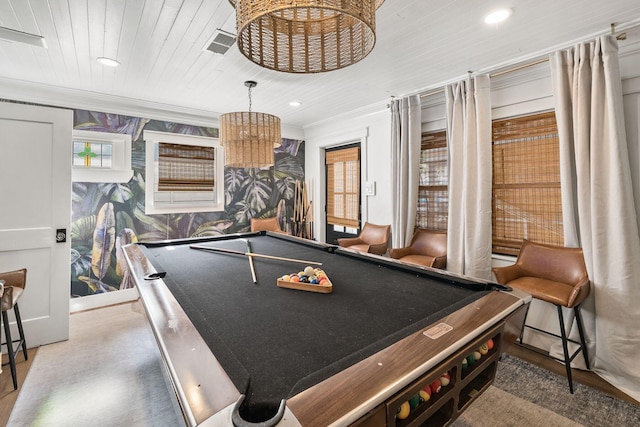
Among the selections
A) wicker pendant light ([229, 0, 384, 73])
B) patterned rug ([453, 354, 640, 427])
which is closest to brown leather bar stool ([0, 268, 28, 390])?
wicker pendant light ([229, 0, 384, 73])

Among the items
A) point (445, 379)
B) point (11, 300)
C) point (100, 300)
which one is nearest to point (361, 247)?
point (445, 379)

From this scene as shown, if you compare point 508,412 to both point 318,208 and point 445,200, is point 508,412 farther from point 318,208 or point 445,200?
point 318,208

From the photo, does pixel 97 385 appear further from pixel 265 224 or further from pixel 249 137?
pixel 265 224

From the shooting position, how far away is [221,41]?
223 cm

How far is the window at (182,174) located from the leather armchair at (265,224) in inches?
22.0

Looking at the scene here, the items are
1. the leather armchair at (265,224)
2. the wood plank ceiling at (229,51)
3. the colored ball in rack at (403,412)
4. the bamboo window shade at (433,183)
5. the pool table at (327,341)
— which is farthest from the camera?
the leather armchair at (265,224)

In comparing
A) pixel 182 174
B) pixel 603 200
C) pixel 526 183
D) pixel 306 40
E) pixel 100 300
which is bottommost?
pixel 100 300

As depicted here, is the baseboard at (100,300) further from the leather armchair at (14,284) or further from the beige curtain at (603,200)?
the beige curtain at (603,200)

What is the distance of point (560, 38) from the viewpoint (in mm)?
2217

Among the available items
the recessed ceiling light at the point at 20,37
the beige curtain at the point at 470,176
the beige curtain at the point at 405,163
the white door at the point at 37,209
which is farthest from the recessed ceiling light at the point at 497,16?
the white door at the point at 37,209

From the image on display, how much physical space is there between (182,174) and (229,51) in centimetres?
230

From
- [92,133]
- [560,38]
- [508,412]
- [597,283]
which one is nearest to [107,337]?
[92,133]

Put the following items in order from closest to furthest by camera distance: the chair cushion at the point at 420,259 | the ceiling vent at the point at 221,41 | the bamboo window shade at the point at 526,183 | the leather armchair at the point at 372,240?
the ceiling vent at the point at 221,41 < the bamboo window shade at the point at 526,183 < the chair cushion at the point at 420,259 < the leather armchair at the point at 372,240

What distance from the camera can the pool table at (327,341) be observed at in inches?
27.7
